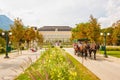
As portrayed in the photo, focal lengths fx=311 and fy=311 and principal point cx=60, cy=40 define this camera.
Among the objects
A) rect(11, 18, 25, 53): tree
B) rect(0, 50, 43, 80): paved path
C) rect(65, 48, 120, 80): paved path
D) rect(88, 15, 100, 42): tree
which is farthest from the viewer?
rect(11, 18, 25, 53): tree

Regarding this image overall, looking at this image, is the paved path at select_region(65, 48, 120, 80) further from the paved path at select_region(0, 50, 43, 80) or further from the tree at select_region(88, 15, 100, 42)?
the tree at select_region(88, 15, 100, 42)

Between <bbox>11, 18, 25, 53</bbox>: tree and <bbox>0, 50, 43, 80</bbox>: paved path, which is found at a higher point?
<bbox>11, 18, 25, 53</bbox>: tree

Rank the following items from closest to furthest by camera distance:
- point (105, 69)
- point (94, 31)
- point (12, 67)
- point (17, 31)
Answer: point (105, 69) → point (12, 67) → point (94, 31) → point (17, 31)

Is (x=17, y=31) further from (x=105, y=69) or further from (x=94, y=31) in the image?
(x=105, y=69)

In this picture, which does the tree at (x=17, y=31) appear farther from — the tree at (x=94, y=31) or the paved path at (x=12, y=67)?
the paved path at (x=12, y=67)

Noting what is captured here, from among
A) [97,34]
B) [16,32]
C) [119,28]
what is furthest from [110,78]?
[119,28]

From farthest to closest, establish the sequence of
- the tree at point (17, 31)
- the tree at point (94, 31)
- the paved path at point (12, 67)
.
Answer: the tree at point (17, 31), the tree at point (94, 31), the paved path at point (12, 67)

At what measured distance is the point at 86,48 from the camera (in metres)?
36.5

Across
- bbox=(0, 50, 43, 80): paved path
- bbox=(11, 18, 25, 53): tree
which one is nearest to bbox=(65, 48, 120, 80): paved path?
bbox=(0, 50, 43, 80): paved path

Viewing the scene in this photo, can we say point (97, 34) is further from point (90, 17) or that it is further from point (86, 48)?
point (86, 48)

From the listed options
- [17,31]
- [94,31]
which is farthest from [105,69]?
[17,31]

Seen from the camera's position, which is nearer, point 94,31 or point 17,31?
point 94,31

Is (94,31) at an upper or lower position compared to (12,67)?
upper

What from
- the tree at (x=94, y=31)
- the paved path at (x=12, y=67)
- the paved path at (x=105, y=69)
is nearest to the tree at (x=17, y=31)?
the tree at (x=94, y=31)
